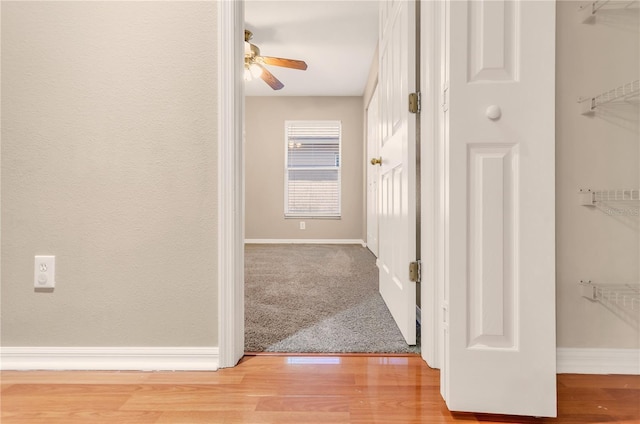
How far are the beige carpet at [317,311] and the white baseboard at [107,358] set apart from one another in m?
0.23

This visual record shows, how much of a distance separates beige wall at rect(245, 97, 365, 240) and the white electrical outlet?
4253 mm

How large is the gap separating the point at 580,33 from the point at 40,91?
2.01 meters

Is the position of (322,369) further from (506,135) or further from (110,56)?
(110,56)

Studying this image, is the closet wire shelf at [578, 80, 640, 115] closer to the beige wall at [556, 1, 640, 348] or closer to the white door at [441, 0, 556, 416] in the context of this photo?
the beige wall at [556, 1, 640, 348]

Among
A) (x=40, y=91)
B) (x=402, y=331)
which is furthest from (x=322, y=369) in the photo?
(x=40, y=91)

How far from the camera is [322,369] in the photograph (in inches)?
51.3

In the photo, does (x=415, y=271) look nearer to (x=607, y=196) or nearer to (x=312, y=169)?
(x=607, y=196)

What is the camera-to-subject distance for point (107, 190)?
1327mm

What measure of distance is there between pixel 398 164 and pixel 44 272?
1525mm

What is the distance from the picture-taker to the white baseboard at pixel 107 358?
4.31 ft

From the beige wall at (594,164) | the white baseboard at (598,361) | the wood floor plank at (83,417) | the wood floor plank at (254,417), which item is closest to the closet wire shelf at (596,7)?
the beige wall at (594,164)

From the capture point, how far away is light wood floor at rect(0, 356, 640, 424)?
1.02 metres

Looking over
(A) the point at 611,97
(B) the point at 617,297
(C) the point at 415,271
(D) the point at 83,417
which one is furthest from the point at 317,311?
(A) the point at 611,97

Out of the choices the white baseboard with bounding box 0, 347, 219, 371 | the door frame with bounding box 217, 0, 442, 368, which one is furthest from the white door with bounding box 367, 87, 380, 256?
the white baseboard with bounding box 0, 347, 219, 371
